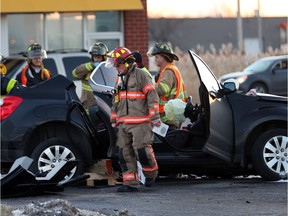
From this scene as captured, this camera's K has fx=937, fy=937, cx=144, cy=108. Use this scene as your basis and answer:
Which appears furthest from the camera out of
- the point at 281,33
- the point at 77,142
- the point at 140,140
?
the point at 281,33

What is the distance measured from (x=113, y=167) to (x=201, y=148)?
43.1 inches

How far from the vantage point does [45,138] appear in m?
11.2

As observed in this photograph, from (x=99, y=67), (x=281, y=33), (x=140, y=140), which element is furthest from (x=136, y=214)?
(x=281, y=33)

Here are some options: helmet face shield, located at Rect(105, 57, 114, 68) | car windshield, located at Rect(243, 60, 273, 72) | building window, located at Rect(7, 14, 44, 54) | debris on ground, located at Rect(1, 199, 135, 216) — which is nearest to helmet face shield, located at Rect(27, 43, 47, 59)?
helmet face shield, located at Rect(105, 57, 114, 68)

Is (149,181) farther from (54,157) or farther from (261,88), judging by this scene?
(261,88)

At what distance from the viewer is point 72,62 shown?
1755cm

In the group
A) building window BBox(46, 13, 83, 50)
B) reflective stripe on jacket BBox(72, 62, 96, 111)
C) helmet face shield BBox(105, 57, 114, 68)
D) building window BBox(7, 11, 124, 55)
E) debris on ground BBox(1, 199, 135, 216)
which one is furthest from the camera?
building window BBox(46, 13, 83, 50)

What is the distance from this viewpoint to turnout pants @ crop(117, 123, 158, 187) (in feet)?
34.6

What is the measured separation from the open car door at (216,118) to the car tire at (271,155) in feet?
1.12

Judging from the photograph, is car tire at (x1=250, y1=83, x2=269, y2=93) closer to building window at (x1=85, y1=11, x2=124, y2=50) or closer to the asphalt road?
building window at (x1=85, y1=11, x2=124, y2=50)

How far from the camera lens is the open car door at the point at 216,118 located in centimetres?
1095

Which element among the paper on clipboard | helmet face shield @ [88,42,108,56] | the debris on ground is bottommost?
the debris on ground

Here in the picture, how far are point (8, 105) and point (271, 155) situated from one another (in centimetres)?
320

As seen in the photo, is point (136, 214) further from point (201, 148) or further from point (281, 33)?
point (281, 33)
